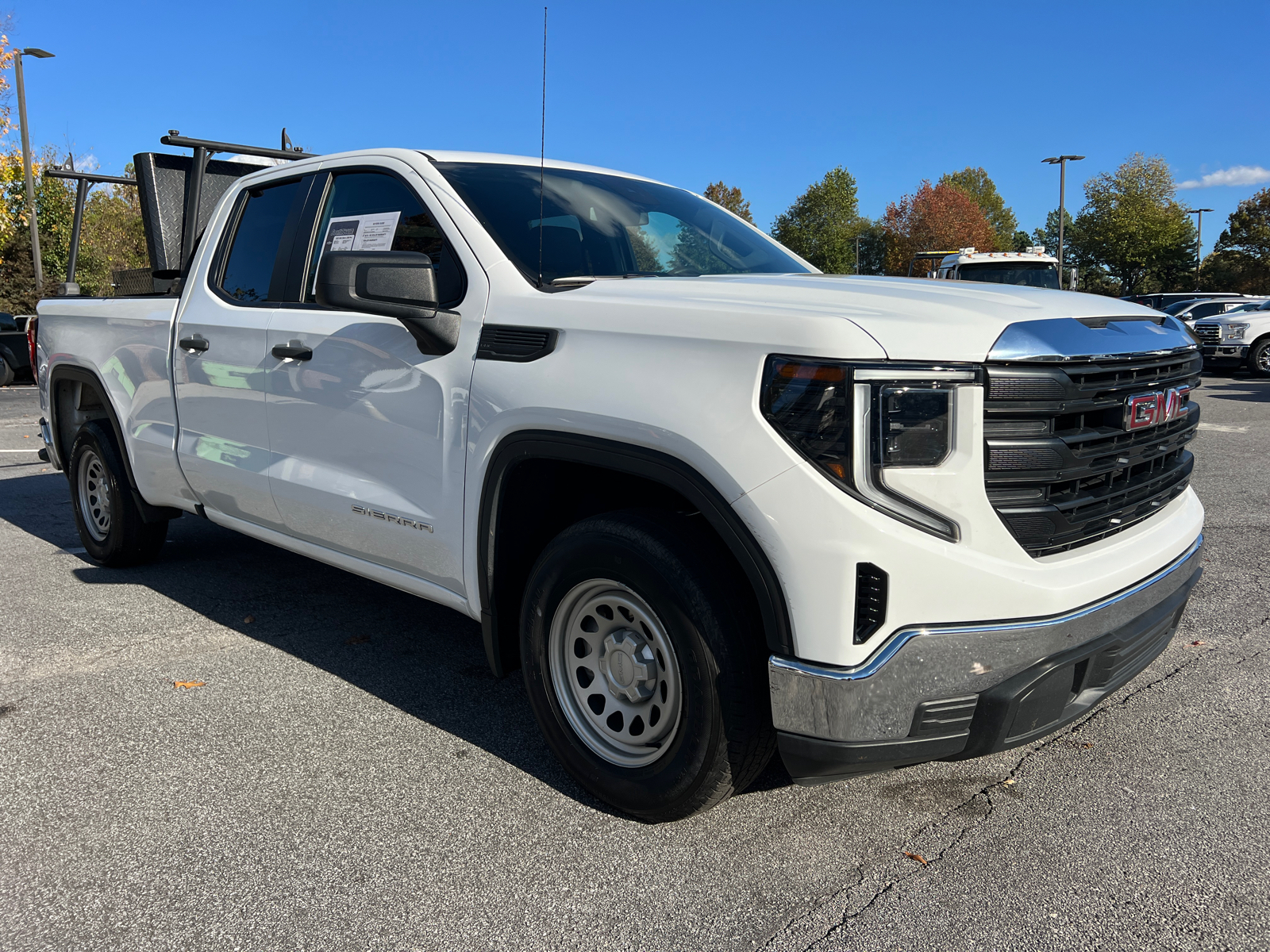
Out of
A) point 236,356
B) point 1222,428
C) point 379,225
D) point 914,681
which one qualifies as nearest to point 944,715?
point 914,681

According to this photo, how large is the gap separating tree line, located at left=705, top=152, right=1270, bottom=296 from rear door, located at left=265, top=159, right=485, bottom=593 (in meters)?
47.9

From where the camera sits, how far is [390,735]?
3420 millimetres

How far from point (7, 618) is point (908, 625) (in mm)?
4362

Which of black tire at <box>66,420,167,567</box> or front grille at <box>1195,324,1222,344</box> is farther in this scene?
front grille at <box>1195,324,1222,344</box>

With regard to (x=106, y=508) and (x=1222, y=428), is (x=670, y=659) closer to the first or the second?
(x=106, y=508)

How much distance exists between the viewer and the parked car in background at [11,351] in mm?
19109

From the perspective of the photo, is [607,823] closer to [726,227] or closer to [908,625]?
[908,625]

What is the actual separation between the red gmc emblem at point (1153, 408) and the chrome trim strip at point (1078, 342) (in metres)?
0.11

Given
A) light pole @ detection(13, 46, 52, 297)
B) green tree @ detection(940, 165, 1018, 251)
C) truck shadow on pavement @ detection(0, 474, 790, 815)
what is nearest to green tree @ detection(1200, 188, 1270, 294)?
green tree @ detection(940, 165, 1018, 251)

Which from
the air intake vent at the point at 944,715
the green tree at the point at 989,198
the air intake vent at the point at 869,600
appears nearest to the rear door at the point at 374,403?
the air intake vent at the point at 869,600

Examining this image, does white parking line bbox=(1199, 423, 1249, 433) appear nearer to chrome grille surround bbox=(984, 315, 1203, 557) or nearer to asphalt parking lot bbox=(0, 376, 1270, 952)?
asphalt parking lot bbox=(0, 376, 1270, 952)

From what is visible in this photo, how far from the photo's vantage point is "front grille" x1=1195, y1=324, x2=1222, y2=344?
1966 centimetres

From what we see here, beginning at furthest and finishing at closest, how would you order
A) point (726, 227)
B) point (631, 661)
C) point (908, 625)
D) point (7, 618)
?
point (7, 618), point (726, 227), point (631, 661), point (908, 625)

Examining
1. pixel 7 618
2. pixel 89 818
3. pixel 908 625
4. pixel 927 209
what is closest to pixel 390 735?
pixel 89 818
